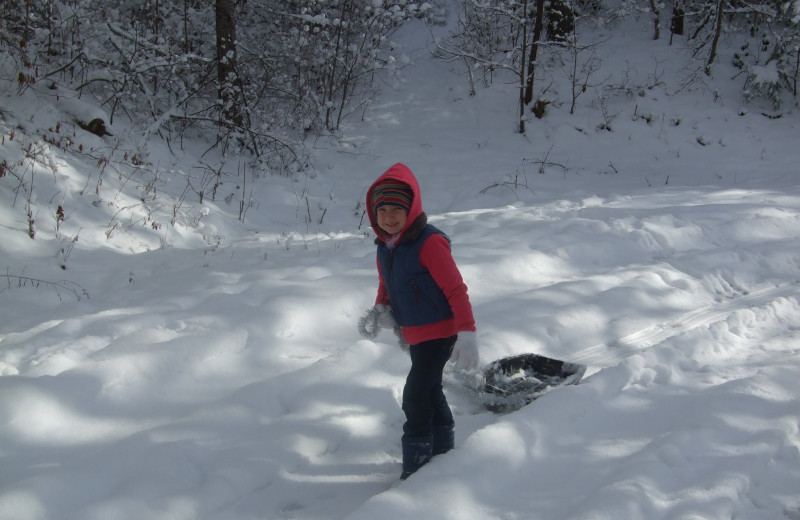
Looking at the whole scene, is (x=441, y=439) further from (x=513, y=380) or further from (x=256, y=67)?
(x=256, y=67)

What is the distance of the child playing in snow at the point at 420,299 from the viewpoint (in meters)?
2.68

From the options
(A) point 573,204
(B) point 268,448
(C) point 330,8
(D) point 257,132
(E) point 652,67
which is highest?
(C) point 330,8

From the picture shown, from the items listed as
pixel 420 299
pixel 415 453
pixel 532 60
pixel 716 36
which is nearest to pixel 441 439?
pixel 415 453

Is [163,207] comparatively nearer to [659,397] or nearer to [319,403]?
[319,403]

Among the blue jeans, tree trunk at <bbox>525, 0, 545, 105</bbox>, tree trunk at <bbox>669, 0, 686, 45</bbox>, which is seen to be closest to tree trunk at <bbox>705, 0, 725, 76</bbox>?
tree trunk at <bbox>669, 0, 686, 45</bbox>

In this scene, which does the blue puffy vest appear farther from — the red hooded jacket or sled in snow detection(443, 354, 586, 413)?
sled in snow detection(443, 354, 586, 413)

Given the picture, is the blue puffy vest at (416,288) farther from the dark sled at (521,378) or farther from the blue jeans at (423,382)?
the dark sled at (521,378)

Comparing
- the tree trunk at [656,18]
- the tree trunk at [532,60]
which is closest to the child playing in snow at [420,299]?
the tree trunk at [532,60]

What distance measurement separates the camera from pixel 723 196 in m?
7.38

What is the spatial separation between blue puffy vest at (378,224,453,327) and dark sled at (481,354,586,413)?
3.15ft

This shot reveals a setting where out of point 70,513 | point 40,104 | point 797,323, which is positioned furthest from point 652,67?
point 70,513

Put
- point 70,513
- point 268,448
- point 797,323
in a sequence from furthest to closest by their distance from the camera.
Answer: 1. point 797,323
2. point 268,448
3. point 70,513

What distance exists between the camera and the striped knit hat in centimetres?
273

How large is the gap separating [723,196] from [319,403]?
6151 millimetres
